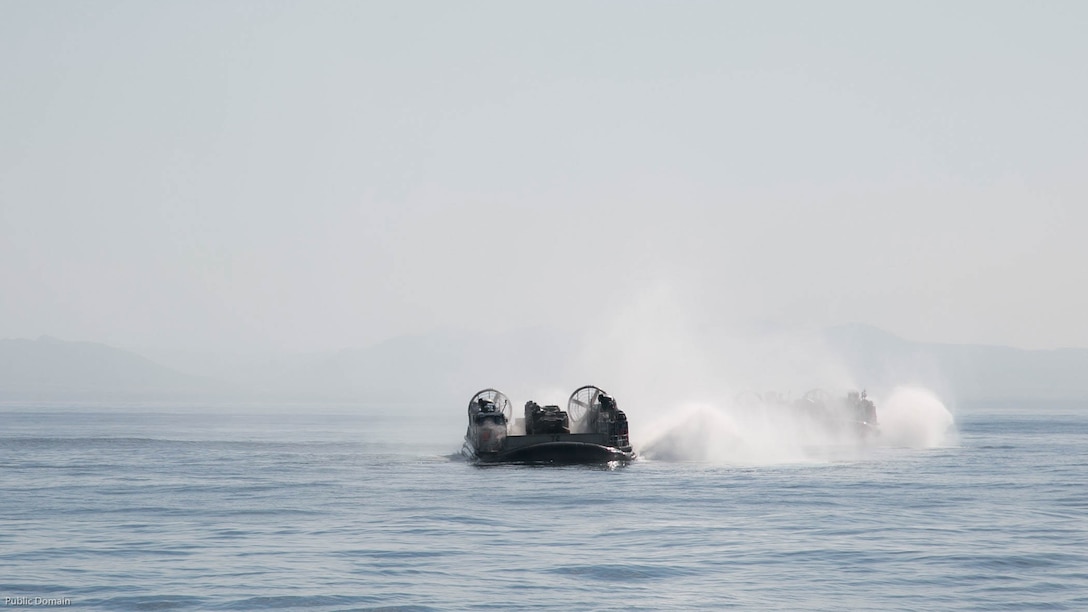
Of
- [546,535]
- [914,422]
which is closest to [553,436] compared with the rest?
[546,535]

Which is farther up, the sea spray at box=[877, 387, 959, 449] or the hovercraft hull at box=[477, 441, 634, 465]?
the sea spray at box=[877, 387, 959, 449]

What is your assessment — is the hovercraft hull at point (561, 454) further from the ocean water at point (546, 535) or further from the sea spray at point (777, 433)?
the sea spray at point (777, 433)

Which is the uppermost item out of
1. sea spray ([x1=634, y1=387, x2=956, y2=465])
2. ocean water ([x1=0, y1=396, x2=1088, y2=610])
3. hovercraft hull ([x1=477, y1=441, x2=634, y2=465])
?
sea spray ([x1=634, y1=387, x2=956, y2=465])

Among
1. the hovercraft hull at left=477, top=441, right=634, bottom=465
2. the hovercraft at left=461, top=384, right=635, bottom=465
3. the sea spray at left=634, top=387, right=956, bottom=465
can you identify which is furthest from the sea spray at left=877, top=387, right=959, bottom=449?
the hovercraft hull at left=477, top=441, right=634, bottom=465

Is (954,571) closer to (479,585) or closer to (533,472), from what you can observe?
(479,585)

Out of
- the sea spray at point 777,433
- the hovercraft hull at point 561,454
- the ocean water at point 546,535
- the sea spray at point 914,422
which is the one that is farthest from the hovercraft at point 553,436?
the sea spray at point 914,422

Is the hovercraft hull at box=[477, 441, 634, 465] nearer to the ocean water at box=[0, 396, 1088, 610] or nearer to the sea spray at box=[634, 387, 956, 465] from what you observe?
the ocean water at box=[0, 396, 1088, 610]

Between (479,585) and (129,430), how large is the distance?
97976 mm

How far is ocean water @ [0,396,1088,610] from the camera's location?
2642 centimetres

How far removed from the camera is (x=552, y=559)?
→ 31281mm

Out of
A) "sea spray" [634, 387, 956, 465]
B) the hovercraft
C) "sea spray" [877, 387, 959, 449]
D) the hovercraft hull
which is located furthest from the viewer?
"sea spray" [877, 387, 959, 449]

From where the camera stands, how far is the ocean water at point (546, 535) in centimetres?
2642

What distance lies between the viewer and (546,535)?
36.1m

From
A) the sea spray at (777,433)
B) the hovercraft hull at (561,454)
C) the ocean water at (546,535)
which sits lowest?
the ocean water at (546,535)
